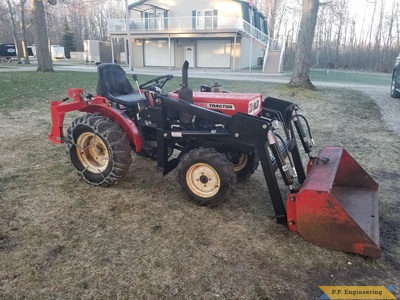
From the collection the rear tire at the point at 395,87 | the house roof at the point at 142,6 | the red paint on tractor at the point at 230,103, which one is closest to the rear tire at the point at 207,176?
the red paint on tractor at the point at 230,103

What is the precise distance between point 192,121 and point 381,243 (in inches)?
82.4

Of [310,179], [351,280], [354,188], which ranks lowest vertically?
[351,280]

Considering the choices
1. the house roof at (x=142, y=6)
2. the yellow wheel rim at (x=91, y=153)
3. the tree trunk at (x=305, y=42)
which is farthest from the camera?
the house roof at (x=142, y=6)

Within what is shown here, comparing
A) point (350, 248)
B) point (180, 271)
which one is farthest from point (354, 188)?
point (180, 271)

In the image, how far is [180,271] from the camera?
247 cm

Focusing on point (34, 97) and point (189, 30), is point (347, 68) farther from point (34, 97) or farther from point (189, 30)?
point (34, 97)

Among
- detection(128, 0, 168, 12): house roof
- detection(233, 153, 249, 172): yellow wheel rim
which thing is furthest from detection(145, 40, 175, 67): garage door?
detection(233, 153, 249, 172): yellow wheel rim

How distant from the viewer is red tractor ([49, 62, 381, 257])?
270cm

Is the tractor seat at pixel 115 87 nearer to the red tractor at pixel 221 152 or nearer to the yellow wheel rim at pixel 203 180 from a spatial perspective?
the red tractor at pixel 221 152

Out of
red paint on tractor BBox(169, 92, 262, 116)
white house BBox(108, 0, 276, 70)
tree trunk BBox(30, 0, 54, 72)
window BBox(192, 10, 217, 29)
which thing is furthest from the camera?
white house BBox(108, 0, 276, 70)

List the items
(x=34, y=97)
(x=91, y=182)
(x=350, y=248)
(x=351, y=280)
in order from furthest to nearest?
(x=34, y=97)
(x=91, y=182)
(x=350, y=248)
(x=351, y=280)

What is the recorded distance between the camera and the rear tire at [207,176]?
3184 millimetres

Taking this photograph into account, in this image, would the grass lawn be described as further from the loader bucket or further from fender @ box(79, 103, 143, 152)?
fender @ box(79, 103, 143, 152)

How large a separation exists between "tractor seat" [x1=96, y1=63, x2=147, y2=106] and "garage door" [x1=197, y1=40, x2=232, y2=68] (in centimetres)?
2348
